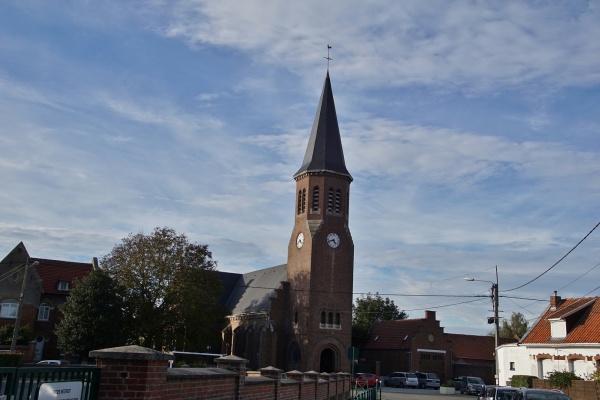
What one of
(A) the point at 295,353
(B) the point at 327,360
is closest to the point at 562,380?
(B) the point at 327,360

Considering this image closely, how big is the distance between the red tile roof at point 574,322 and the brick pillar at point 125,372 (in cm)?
3446

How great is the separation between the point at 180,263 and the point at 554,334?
2814 centimetres

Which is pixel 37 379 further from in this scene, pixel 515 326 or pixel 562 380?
pixel 515 326

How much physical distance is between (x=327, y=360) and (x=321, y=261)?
341 inches

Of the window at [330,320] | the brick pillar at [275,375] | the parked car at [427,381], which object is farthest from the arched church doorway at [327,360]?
the brick pillar at [275,375]

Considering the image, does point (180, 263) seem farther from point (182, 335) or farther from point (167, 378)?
point (167, 378)

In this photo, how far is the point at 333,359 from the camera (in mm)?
51688

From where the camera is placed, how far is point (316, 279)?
5219cm

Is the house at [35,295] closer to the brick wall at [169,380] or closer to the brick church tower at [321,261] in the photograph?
the brick church tower at [321,261]

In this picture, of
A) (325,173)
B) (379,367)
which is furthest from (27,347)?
(379,367)

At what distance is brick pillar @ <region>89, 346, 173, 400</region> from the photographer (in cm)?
712

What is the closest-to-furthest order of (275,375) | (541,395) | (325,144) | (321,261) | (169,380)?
(169,380) → (275,375) → (541,395) → (321,261) → (325,144)

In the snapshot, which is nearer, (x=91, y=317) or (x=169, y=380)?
(x=169, y=380)

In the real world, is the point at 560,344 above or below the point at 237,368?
above
